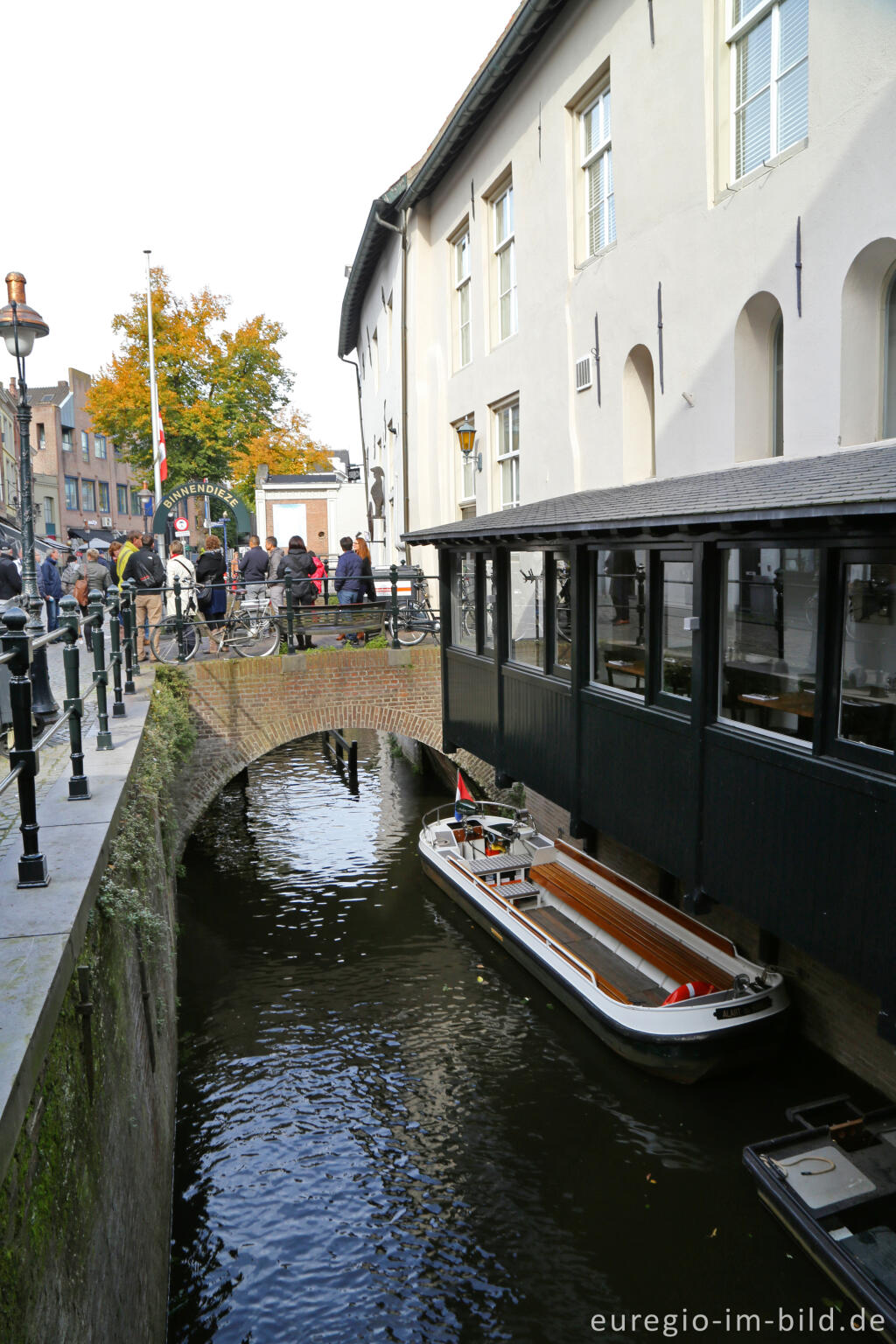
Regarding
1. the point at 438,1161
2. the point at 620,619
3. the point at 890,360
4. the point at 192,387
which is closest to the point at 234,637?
the point at 620,619

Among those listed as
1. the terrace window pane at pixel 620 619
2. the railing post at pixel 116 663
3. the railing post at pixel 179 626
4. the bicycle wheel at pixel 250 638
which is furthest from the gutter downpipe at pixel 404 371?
the terrace window pane at pixel 620 619

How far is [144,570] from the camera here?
48.7 ft

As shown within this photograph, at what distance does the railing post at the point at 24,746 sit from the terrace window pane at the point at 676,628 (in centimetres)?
472

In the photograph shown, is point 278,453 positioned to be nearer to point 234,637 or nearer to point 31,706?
point 234,637

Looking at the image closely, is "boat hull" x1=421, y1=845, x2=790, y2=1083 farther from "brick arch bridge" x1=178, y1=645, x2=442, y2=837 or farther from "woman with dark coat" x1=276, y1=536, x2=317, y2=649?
"woman with dark coat" x1=276, y1=536, x2=317, y2=649

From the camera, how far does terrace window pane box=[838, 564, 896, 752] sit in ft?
18.0

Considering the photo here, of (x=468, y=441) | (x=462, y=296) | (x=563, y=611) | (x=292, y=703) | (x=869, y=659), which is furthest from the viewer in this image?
(x=462, y=296)

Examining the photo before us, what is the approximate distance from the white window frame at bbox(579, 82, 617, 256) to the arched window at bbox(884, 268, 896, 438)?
14.5ft

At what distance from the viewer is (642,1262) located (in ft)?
22.2

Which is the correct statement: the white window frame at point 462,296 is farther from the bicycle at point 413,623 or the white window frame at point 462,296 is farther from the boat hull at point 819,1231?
the boat hull at point 819,1231

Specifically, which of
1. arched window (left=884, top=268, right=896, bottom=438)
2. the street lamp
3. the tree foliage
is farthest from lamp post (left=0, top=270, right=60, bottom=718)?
the tree foliage

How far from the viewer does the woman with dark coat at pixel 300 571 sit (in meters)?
15.4

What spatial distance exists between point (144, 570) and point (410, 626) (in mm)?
4009

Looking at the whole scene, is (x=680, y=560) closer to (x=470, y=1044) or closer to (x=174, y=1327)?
(x=470, y=1044)
